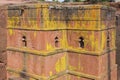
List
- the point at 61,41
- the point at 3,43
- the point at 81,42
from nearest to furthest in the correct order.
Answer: the point at 81,42, the point at 61,41, the point at 3,43

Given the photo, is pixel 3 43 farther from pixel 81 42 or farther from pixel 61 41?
pixel 81 42

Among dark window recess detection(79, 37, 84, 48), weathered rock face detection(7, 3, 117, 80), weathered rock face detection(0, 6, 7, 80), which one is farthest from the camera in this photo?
weathered rock face detection(0, 6, 7, 80)

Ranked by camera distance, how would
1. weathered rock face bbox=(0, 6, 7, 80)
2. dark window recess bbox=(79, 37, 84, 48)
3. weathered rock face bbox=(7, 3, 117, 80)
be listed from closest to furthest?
1. weathered rock face bbox=(7, 3, 117, 80)
2. dark window recess bbox=(79, 37, 84, 48)
3. weathered rock face bbox=(0, 6, 7, 80)

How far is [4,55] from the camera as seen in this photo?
595 inches

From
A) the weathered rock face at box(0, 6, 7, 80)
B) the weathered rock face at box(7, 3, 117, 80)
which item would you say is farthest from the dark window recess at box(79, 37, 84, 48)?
the weathered rock face at box(0, 6, 7, 80)

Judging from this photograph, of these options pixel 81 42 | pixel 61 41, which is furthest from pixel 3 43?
pixel 81 42

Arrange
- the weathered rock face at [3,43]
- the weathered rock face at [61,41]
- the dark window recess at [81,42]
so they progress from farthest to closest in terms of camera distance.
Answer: the weathered rock face at [3,43] < the dark window recess at [81,42] < the weathered rock face at [61,41]

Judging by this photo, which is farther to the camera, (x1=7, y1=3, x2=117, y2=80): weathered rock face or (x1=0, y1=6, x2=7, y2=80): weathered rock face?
(x1=0, y1=6, x2=7, y2=80): weathered rock face

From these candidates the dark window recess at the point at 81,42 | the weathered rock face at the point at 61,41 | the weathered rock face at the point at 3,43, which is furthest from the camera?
the weathered rock face at the point at 3,43

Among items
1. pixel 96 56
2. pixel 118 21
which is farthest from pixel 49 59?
pixel 118 21

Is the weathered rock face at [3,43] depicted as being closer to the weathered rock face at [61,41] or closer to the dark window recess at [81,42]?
the weathered rock face at [61,41]

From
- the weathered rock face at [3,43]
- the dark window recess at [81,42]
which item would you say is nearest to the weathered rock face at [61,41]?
the dark window recess at [81,42]

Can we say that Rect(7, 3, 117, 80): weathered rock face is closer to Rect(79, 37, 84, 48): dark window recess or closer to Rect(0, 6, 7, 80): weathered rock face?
Rect(79, 37, 84, 48): dark window recess

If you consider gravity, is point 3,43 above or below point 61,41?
below
